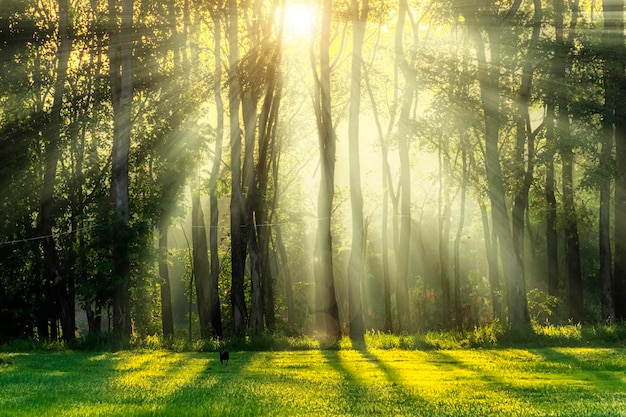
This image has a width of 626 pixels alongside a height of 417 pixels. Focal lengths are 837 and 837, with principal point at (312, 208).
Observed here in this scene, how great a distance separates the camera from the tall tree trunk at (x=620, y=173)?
29641 millimetres

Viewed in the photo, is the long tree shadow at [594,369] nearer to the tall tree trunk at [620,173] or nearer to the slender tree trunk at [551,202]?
the tall tree trunk at [620,173]

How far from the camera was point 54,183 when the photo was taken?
119 feet

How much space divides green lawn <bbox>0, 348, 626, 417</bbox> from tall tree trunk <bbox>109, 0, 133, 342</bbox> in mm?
7214

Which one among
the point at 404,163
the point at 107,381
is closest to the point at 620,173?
the point at 404,163

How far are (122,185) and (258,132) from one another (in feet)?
41.3

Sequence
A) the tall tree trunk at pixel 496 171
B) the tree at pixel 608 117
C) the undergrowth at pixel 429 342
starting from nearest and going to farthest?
the undergrowth at pixel 429 342
the tall tree trunk at pixel 496 171
the tree at pixel 608 117

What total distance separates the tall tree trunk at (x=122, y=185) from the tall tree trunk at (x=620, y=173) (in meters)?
17.0

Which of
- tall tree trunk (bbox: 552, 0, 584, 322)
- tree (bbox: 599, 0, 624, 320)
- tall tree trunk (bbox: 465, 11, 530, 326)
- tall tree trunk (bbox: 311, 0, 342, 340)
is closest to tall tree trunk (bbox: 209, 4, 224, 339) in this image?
tall tree trunk (bbox: 311, 0, 342, 340)

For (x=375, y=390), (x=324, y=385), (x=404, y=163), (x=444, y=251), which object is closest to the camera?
(x=375, y=390)

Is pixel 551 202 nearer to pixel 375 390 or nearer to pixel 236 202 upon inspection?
pixel 236 202

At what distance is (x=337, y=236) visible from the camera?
62750mm

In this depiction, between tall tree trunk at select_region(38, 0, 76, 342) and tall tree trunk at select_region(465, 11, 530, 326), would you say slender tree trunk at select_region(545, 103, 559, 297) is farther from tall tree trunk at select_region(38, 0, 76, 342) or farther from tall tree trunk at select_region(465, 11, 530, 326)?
tall tree trunk at select_region(38, 0, 76, 342)

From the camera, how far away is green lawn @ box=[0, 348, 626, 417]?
10156 mm

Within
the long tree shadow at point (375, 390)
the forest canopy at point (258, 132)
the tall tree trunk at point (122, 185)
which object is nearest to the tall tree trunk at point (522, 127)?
the forest canopy at point (258, 132)
